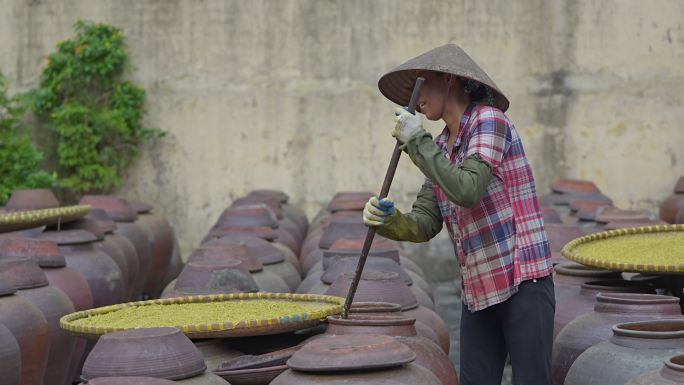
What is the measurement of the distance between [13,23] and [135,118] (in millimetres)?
1823

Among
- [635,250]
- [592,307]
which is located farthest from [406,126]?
[635,250]

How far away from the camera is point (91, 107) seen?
12.5 meters

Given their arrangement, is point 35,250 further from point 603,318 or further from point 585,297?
point 603,318

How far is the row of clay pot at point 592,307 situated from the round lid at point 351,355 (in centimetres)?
120

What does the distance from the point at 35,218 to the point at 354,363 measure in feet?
14.9

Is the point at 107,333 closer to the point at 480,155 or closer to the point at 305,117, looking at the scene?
the point at 480,155

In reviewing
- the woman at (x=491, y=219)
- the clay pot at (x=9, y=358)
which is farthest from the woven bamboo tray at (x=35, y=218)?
the woman at (x=491, y=219)

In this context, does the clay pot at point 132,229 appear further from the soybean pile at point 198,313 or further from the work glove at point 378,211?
the work glove at point 378,211

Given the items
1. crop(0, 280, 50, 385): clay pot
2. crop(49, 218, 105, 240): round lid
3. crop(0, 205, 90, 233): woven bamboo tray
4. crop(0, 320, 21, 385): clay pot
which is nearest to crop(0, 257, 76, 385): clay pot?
crop(0, 280, 50, 385): clay pot

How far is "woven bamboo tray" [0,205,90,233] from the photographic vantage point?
7418 mm

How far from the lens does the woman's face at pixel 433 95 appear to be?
13.0 feet

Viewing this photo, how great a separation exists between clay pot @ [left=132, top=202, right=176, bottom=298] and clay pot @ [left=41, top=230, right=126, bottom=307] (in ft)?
8.23

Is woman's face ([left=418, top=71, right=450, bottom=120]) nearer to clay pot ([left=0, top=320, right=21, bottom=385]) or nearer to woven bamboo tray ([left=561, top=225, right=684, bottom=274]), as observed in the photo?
woven bamboo tray ([left=561, top=225, right=684, bottom=274])

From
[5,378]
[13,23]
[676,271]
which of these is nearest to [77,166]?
[13,23]
